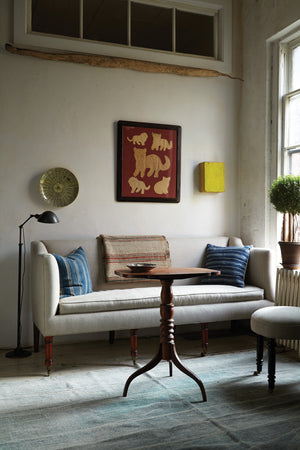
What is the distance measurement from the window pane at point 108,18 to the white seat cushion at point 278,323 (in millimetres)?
3109

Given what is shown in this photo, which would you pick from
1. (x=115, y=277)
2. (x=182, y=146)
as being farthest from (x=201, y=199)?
(x=115, y=277)

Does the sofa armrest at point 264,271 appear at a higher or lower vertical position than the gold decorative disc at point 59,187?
lower

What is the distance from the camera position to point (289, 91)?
14.7ft

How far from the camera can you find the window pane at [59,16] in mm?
4398

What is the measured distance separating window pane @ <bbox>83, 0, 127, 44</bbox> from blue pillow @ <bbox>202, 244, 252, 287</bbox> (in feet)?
7.80

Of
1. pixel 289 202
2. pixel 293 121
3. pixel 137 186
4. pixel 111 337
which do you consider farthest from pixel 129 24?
pixel 111 337

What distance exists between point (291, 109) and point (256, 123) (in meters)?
0.41

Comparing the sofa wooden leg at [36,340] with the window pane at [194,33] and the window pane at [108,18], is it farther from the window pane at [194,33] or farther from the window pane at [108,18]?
the window pane at [194,33]

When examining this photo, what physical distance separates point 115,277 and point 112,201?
81 cm

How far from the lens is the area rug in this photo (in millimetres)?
2254

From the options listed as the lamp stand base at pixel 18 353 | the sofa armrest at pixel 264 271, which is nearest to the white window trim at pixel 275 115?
the sofa armrest at pixel 264 271

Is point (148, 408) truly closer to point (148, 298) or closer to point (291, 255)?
point (148, 298)

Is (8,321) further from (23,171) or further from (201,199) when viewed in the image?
(201,199)

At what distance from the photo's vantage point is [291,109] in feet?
14.5
